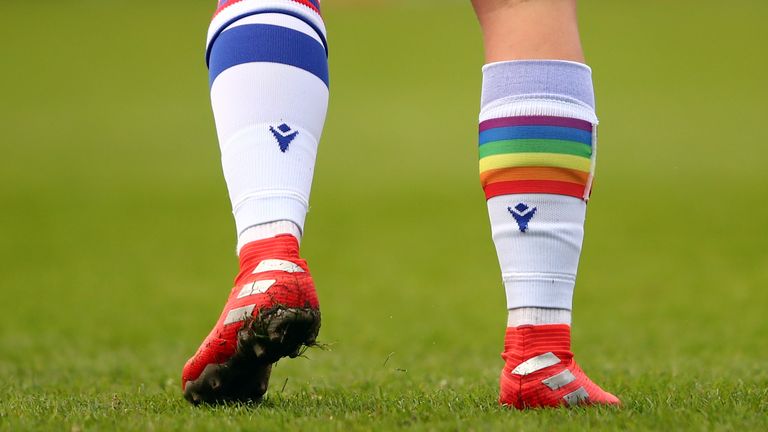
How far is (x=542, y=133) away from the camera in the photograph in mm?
2355

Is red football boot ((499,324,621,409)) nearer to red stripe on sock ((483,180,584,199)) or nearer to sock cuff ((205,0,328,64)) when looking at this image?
red stripe on sock ((483,180,584,199))

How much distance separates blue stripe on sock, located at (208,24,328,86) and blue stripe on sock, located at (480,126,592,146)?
0.44 metres

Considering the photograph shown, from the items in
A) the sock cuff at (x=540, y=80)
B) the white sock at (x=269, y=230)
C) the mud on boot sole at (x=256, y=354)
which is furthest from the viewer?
the sock cuff at (x=540, y=80)

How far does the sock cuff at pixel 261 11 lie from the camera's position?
7.94 ft

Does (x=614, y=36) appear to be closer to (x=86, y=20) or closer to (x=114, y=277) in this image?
(x=86, y=20)

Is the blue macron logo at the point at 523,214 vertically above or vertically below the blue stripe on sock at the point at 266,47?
below

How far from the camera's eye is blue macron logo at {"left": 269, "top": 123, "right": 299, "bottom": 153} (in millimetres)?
2340

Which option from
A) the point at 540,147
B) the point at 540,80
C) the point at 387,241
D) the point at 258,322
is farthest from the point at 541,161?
the point at 387,241

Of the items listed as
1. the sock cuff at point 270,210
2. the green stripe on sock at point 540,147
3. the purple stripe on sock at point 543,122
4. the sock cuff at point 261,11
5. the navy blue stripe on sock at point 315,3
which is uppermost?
the navy blue stripe on sock at point 315,3

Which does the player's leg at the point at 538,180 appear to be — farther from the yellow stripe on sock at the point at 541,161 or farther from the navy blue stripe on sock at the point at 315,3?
the navy blue stripe on sock at the point at 315,3

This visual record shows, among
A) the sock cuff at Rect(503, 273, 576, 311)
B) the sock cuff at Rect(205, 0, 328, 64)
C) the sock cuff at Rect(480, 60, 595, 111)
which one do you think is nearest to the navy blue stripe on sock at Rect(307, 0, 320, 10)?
the sock cuff at Rect(205, 0, 328, 64)

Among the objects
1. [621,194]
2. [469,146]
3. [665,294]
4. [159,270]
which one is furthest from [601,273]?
[469,146]

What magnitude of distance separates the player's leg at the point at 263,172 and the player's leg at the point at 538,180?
1.32 feet

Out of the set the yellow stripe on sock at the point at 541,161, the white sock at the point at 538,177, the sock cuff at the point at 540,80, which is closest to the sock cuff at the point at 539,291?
the white sock at the point at 538,177
